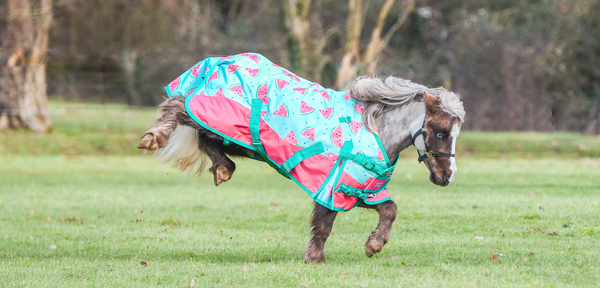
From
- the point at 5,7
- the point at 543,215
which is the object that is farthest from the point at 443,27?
the point at 543,215

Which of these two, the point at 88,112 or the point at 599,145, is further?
the point at 88,112

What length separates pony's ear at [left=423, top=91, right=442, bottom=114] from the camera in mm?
5383

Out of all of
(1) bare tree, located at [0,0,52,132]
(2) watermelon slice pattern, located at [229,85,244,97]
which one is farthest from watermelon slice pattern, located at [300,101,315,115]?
(1) bare tree, located at [0,0,52,132]

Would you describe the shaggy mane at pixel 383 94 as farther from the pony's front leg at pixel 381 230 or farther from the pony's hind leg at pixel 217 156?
the pony's hind leg at pixel 217 156

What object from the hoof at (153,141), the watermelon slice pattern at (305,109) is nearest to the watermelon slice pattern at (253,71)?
the watermelon slice pattern at (305,109)

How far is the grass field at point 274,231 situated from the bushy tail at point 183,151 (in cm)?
91

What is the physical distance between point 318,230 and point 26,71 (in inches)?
746

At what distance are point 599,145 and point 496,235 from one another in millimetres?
15035

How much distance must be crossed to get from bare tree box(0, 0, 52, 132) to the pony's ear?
19.3m

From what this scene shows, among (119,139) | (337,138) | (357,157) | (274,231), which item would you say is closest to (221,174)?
(337,138)

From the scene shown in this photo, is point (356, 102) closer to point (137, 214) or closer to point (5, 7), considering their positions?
point (137, 214)

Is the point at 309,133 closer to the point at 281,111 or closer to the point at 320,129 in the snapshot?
the point at 320,129

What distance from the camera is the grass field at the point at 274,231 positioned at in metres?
5.21

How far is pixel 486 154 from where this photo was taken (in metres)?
19.5
